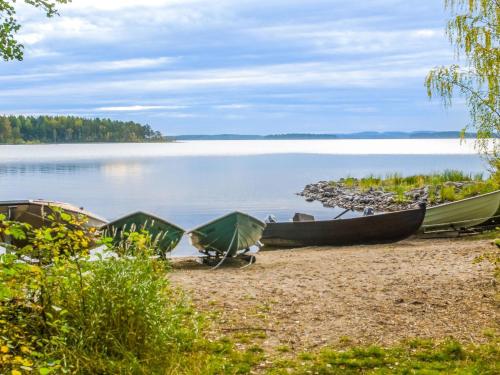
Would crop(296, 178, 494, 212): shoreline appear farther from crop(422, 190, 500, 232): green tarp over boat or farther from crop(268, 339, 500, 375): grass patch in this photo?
crop(268, 339, 500, 375): grass patch

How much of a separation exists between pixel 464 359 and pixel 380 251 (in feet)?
30.1

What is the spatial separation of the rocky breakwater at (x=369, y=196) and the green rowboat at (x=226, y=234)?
1234cm

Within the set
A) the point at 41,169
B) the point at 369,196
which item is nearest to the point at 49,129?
the point at 41,169

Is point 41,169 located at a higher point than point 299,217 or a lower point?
higher

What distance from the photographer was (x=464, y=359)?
700 centimetres

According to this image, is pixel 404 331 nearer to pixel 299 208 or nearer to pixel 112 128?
pixel 299 208

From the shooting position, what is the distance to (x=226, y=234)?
15062 mm

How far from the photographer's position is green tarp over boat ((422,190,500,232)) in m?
18.7

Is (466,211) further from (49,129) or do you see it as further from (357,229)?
(49,129)

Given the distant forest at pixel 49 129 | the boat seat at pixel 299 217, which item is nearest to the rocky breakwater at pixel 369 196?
the boat seat at pixel 299 217

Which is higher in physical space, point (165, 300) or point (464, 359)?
point (165, 300)

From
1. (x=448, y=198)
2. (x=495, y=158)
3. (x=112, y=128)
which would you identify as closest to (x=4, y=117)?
(x=112, y=128)

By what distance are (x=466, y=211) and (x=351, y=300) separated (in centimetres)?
1048

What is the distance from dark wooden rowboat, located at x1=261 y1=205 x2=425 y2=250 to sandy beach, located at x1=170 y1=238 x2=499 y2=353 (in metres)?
4.39
